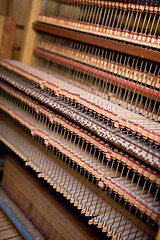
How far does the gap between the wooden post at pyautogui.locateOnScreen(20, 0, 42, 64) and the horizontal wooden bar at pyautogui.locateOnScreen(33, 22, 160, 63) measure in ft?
0.49

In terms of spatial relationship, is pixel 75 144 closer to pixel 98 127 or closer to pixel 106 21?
pixel 98 127

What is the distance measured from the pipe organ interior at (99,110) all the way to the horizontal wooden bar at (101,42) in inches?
0.5

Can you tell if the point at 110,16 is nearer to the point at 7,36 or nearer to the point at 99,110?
the point at 99,110

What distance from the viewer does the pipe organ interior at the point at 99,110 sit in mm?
2697

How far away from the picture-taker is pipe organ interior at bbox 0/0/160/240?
2.70 m

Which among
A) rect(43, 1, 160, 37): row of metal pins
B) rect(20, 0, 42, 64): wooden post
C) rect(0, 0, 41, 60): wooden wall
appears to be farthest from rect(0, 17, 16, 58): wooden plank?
rect(43, 1, 160, 37): row of metal pins

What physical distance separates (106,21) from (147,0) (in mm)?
627

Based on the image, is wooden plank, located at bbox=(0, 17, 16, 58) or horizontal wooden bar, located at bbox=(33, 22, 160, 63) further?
wooden plank, located at bbox=(0, 17, 16, 58)

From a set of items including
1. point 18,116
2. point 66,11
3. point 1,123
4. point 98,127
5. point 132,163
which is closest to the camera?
point 132,163

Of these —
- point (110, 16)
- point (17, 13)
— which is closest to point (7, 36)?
point (17, 13)

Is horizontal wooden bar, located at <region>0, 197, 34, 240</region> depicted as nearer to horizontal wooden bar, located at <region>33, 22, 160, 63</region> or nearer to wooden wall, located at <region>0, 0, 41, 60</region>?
horizontal wooden bar, located at <region>33, 22, 160, 63</region>

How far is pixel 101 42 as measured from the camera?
11.9 feet

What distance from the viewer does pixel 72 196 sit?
3.13 meters

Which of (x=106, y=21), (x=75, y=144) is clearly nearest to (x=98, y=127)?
(x=75, y=144)
